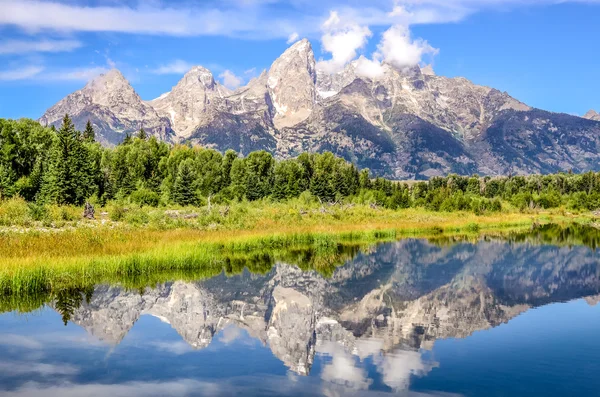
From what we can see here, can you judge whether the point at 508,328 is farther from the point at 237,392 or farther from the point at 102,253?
the point at 102,253

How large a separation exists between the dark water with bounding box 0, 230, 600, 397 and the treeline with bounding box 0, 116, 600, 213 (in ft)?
220

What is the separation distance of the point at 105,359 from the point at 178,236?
2342cm

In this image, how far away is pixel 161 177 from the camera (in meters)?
127

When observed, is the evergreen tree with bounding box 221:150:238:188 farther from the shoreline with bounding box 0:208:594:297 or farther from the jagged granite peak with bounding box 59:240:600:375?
the jagged granite peak with bounding box 59:240:600:375

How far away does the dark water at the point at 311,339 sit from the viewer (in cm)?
1522

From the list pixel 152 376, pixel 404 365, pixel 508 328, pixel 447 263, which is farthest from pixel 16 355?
pixel 447 263

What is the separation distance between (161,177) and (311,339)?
112679mm

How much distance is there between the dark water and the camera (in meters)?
15.2

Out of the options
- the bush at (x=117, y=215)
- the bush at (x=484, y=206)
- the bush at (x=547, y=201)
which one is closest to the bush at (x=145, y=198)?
the bush at (x=117, y=215)

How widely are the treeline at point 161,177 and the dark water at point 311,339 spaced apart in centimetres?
6702

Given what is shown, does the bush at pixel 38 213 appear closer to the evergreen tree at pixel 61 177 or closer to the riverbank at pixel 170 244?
the riverbank at pixel 170 244

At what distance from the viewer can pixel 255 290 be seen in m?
29.6

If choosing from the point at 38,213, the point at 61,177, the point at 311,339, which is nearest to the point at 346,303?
the point at 311,339

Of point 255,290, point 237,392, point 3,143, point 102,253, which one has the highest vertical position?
point 3,143
